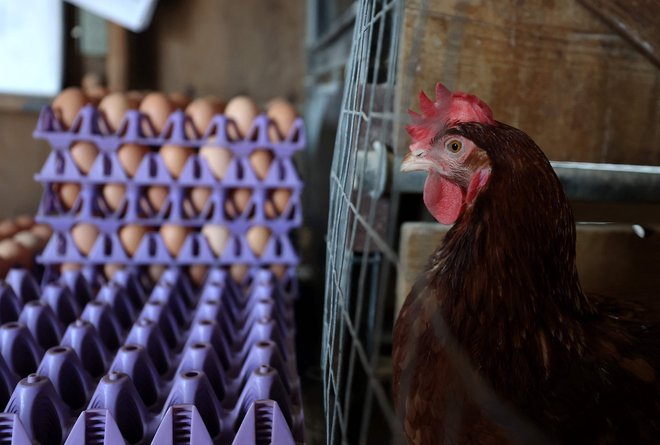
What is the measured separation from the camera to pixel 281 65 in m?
2.54

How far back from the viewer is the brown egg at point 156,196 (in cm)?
162

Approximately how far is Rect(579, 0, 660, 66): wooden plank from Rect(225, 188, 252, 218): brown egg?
1259 millimetres

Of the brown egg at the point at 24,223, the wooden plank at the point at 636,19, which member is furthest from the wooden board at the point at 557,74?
the brown egg at the point at 24,223

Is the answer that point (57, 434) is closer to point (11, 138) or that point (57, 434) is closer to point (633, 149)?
point (633, 149)

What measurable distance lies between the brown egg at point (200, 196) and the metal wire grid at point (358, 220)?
2.15ft

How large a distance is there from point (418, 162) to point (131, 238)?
1224 mm

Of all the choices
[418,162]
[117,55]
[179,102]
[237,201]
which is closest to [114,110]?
[179,102]

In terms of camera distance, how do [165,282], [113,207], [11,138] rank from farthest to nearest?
[11,138], [113,207], [165,282]

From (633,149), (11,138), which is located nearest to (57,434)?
(633,149)

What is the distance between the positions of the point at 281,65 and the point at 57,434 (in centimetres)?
204

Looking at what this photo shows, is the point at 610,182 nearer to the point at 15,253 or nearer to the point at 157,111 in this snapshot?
the point at 157,111

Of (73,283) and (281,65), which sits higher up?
(281,65)

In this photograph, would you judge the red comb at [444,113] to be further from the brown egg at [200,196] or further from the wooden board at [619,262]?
the brown egg at [200,196]

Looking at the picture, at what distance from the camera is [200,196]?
5.31ft
